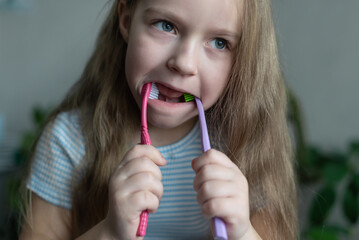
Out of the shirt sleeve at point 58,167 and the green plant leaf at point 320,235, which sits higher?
the shirt sleeve at point 58,167

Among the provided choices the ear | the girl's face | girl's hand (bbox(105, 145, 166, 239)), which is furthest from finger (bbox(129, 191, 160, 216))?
the ear

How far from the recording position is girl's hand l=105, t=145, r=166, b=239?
1.65ft

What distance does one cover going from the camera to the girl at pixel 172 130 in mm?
593

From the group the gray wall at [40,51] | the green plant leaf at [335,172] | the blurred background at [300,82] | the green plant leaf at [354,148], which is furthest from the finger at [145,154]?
the gray wall at [40,51]

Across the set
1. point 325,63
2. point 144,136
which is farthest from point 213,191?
point 325,63

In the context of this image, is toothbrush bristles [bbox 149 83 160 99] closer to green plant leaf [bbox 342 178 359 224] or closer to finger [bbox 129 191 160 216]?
finger [bbox 129 191 160 216]

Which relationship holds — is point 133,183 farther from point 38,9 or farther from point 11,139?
point 38,9

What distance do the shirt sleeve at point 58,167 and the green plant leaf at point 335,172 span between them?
0.79m

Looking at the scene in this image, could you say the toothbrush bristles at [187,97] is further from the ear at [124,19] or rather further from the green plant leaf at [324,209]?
the green plant leaf at [324,209]

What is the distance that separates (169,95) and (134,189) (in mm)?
209

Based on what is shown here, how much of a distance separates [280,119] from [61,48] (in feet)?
4.26

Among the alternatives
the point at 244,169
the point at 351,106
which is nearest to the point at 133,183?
the point at 244,169

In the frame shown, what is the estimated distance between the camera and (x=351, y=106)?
1396 millimetres

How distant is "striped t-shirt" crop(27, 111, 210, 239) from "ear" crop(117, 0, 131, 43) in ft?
0.65
